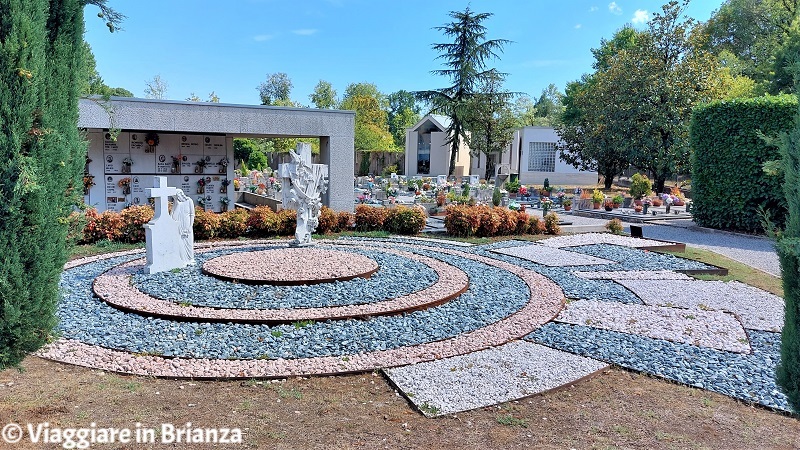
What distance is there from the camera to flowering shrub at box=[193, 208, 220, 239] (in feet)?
41.1

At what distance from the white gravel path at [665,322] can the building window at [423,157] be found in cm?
4217

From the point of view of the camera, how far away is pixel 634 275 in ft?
31.4

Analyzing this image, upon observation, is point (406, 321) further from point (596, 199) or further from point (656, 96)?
point (656, 96)

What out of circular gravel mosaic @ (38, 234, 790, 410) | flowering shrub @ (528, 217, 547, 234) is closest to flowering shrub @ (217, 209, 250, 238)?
circular gravel mosaic @ (38, 234, 790, 410)

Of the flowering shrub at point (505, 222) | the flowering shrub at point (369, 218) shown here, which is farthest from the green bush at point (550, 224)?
the flowering shrub at point (369, 218)

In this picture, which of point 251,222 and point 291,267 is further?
point 251,222

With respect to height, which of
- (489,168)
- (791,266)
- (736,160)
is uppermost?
(736,160)

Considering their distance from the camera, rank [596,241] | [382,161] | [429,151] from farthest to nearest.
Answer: [382,161] → [429,151] → [596,241]

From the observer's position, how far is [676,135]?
83.4ft

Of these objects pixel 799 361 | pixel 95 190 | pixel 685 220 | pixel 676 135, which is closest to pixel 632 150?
pixel 676 135

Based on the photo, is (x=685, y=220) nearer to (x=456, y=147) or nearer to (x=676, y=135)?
(x=676, y=135)

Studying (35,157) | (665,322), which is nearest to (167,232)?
(35,157)

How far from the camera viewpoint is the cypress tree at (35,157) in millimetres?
3645

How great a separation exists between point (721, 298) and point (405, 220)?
25.7ft
